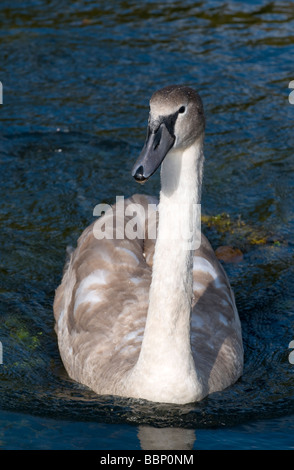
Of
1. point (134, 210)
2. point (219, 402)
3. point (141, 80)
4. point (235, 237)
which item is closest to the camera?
point (219, 402)

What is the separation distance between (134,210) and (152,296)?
2.19 meters

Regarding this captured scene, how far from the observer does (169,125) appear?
567cm

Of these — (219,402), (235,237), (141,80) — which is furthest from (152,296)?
(141,80)

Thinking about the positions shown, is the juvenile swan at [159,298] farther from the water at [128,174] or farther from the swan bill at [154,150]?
the water at [128,174]

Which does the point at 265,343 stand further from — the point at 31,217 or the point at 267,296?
the point at 31,217

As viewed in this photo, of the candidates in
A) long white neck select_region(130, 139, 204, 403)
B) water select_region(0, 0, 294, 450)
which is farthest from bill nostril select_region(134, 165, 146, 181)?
water select_region(0, 0, 294, 450)

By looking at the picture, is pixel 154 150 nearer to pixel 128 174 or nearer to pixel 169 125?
pixel 169 125

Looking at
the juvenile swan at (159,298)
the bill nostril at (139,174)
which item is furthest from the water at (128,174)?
the bill nostril at (139,174)

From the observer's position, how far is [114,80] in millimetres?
12891

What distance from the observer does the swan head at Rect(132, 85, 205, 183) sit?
542cm

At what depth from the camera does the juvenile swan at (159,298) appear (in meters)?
5.90

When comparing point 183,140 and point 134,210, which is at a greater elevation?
point 183,140

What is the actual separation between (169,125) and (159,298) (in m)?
1.33

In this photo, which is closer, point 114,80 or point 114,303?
point 114,303
